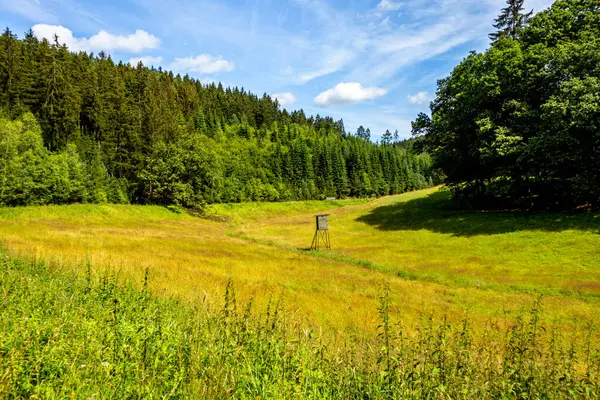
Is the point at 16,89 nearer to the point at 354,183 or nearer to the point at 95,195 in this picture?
the point at 95,195

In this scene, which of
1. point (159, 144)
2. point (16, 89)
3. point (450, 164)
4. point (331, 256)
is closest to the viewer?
point (331, 256)

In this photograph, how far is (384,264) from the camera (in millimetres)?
26203

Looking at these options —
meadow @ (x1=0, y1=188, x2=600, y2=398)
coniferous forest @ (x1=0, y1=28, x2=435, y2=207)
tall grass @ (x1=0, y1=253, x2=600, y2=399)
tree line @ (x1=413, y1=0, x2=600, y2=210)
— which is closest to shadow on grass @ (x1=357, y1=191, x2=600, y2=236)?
meadow @ (x1=0, y1=188, x2=600, y2=398)

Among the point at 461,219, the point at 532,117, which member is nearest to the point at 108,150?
the point at 461,219

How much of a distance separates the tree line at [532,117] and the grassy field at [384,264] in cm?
425

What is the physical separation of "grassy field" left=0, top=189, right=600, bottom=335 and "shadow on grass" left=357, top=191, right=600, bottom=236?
0.17m

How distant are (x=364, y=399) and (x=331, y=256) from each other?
85.1ft

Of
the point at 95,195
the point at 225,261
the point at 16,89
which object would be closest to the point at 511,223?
the point at 225,261

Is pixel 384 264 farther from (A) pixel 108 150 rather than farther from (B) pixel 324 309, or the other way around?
(A) pixel 108 150

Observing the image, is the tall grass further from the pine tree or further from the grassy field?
the pine tree

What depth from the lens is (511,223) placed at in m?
33.2

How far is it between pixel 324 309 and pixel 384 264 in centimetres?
1446

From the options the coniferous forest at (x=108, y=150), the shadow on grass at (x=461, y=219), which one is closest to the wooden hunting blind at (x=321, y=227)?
the shadow on grass at (x=461, y=219)

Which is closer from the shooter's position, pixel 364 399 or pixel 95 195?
pixel 364 399
